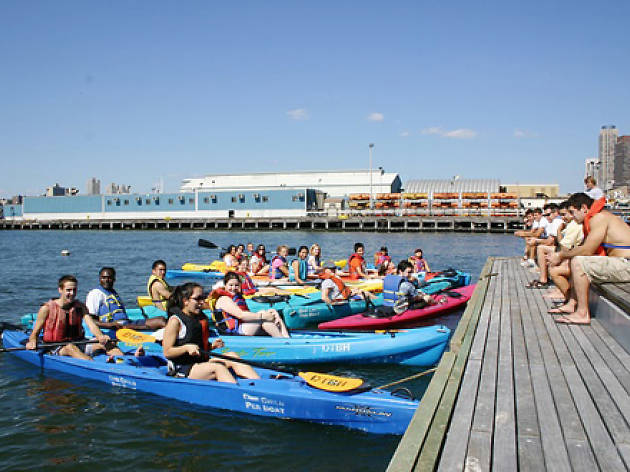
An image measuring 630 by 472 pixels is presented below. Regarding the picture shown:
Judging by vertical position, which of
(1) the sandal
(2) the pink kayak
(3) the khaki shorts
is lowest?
(2) the pink kayak

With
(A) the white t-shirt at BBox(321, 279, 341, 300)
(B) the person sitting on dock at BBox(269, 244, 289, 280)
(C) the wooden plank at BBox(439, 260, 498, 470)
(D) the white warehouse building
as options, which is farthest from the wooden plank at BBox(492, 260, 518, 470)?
(D) the white warehouse building

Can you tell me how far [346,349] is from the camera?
9516 mm

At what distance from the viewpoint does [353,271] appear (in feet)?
57.0

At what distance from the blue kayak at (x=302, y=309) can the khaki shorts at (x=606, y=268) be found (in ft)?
22.8

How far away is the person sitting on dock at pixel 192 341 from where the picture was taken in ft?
22.3

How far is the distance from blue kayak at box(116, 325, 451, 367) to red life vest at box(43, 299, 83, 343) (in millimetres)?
1012

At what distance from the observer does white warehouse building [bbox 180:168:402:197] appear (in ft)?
274

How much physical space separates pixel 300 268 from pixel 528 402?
1233cm

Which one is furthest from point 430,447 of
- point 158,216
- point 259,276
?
point 158,216

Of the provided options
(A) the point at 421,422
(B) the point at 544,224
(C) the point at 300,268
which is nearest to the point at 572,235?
(B) the point at 544,224

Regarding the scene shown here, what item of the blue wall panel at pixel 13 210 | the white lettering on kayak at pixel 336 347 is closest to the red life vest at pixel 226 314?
the white lettering on kayak at pixel 336 347

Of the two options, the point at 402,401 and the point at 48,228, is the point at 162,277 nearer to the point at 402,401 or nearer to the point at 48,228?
the point at 402,401

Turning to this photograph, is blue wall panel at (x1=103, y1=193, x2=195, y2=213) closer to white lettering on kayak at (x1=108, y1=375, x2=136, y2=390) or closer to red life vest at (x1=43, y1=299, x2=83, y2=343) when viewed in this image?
red life vest at (x1=43, y1=299, x2=83, y2=343)

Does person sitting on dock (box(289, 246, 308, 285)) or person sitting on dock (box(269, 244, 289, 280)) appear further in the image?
person sitting on dock (box(269, 244, 289, 280))
